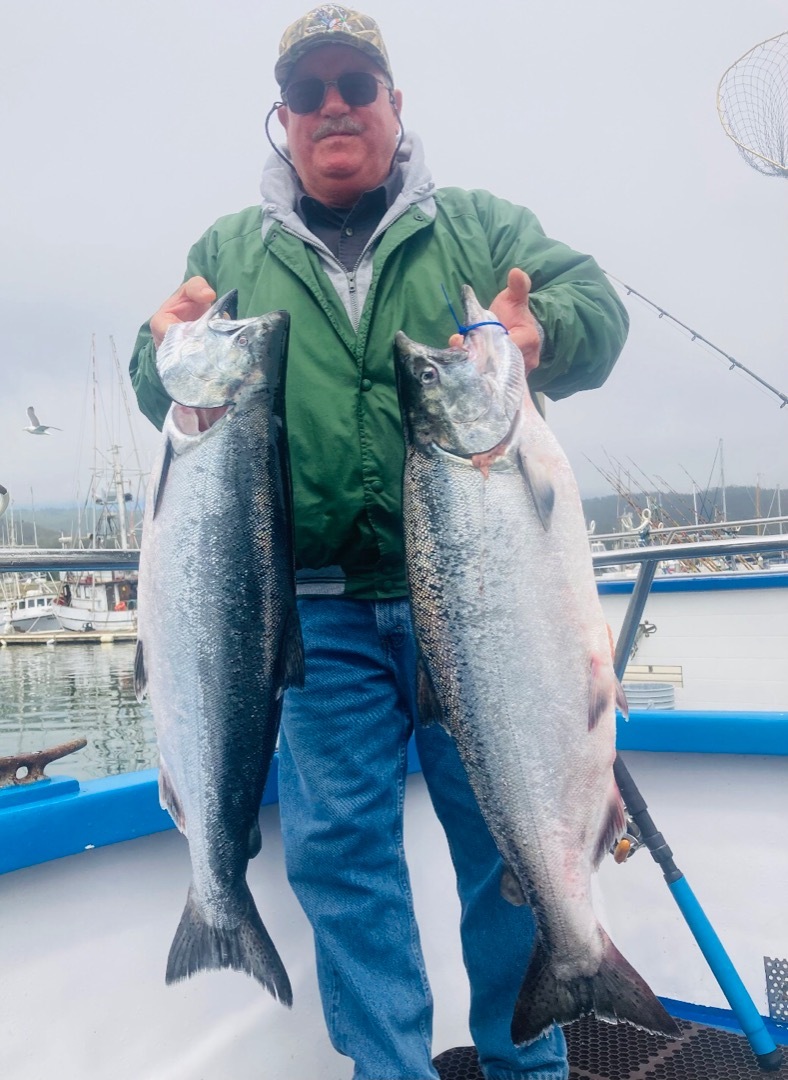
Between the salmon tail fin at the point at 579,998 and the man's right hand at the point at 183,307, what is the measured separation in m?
1.77

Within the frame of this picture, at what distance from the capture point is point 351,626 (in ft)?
7.14

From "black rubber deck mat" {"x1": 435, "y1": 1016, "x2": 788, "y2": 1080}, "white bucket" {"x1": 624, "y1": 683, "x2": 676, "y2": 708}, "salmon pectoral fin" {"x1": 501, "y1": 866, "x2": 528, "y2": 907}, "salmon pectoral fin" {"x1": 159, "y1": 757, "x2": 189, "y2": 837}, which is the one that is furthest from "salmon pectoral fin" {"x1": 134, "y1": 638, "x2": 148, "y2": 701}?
"white bucket" {"x1": 624, "y1": 683, "x2": 676, "y2": 708}

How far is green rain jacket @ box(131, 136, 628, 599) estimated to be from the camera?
2.06 m

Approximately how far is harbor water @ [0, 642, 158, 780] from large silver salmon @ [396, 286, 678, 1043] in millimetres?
13912

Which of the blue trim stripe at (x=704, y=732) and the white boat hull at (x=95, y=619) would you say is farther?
the white boat hull at (x=95, y=619)

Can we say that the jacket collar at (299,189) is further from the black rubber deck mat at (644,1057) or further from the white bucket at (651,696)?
the white bucket at (651,696)

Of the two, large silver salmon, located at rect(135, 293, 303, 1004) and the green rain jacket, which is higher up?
the green rain jacket

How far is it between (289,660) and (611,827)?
0.86 m

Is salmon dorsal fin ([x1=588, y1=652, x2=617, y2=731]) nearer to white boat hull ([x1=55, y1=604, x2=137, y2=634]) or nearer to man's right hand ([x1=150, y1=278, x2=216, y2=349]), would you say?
man's right hand ([x1=150, y1=278, x2=216, y2=349])

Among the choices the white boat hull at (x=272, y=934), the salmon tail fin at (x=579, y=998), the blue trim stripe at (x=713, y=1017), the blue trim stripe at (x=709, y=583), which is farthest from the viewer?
the blue trim stripe at (x=709, y=583)

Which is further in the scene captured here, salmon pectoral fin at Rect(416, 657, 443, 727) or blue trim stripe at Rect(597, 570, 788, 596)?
blue trim stripe at Rect(597, 570, 788, 596)

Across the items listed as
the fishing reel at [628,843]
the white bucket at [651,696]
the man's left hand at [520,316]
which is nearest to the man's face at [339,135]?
the man's left hand at [520,316]

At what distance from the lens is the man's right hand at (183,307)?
2.02 m

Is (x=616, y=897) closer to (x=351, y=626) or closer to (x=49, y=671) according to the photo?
(x=351, y=626)
